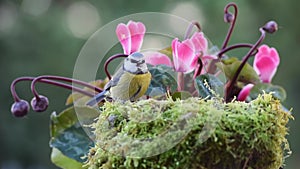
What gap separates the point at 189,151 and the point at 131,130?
7 cm

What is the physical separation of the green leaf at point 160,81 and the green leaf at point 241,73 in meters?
0.13

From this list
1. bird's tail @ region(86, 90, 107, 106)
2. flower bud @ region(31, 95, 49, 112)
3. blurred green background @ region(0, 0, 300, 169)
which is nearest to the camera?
bird's tail @ region(86, 90, 107, 106)

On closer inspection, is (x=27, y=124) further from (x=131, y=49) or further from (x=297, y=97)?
(x=131, y=49)

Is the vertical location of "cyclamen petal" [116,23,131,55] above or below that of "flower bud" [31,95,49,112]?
above

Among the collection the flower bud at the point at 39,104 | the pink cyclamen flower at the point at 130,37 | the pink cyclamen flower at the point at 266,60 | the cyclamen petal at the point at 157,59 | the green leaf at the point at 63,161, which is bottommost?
the green leaf at the point at 63,161

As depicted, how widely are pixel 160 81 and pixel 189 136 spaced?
7.0 inches

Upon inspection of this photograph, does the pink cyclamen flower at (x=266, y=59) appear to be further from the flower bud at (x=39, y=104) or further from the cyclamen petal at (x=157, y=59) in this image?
the flower bud at (x=39, y=104)

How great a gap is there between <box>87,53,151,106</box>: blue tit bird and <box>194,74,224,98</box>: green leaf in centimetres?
9

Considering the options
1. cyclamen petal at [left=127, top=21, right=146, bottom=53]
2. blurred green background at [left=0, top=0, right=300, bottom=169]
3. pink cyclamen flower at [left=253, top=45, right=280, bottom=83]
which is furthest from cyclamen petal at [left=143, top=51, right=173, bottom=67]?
blurred green background at [left=0, top=0, right=300, bottom=169]

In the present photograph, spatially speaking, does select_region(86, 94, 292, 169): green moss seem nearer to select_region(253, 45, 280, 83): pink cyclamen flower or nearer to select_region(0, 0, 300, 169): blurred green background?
select_region(253, 45, 280, 83): pink cyclamen flower

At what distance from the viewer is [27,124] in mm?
3141

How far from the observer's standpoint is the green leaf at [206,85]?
0.64 metres

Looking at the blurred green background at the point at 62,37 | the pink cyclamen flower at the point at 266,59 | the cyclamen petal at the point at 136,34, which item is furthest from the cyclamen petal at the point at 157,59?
the blurred green background at the point at 62,37

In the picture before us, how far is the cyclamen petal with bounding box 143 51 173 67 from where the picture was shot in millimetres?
718
